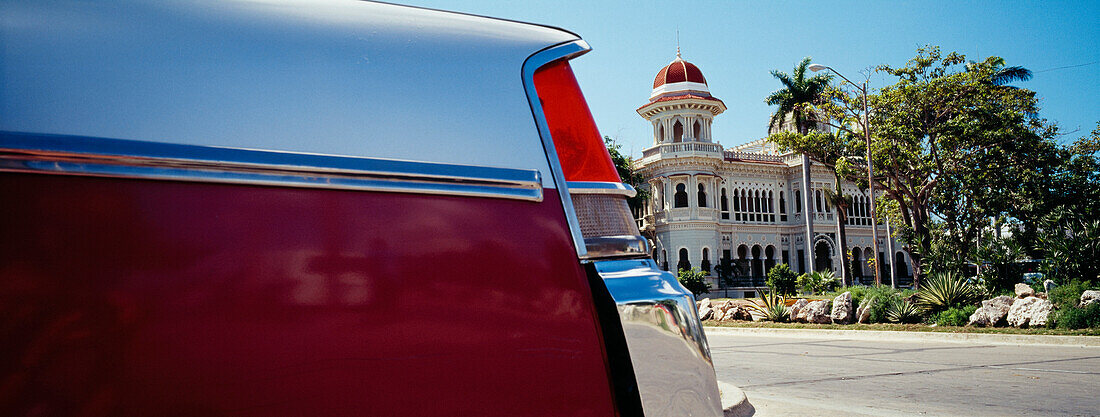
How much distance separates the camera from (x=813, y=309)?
60.1 ft

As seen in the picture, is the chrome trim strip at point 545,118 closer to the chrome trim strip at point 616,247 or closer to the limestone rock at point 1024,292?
the chrome trim strip at point 616,247

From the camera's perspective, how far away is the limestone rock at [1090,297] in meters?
13.7

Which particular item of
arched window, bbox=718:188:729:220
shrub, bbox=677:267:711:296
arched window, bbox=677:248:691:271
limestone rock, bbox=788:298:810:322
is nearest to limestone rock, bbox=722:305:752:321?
limestone rock, bbox=788:298:810:322

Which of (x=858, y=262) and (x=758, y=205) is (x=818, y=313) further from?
(x=858, y=262)

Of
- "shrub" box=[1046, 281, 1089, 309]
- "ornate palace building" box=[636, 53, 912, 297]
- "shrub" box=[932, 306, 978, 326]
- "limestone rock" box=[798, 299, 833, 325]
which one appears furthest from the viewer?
"ornate palace building" box=[636, 53, 912, 297]

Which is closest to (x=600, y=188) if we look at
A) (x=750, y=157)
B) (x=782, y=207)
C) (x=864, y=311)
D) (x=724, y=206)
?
(x=864, y=311)

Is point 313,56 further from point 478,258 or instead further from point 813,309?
point 813,309

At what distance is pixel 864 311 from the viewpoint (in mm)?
17391

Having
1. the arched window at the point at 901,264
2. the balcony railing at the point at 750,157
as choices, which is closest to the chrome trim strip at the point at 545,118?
the balcony railing at the point at 750,157

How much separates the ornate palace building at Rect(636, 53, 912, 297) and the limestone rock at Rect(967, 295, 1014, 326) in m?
25.0

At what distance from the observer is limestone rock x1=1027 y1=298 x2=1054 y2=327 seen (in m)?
14.1

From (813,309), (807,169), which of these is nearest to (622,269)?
(813,309)

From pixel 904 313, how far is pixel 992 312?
217cm

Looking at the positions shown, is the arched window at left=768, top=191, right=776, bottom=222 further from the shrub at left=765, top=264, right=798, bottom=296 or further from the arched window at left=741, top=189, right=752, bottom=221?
the shrub at left=765, top=264, right=798, bottom=296
